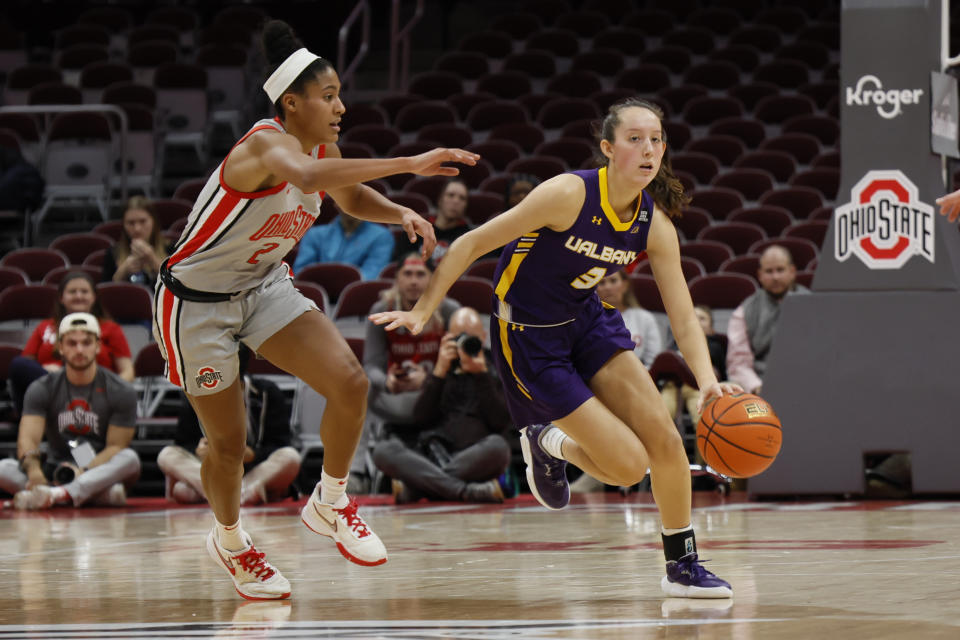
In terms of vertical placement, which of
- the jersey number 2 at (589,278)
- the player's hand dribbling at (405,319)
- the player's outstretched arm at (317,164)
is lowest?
the player's hand dribbling at (405,319)

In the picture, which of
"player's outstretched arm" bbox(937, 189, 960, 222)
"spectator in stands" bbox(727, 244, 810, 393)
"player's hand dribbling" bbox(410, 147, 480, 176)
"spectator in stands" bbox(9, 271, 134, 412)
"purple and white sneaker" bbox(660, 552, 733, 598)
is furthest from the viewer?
"spectator in stands" bbox(9, 271, 134, 412)

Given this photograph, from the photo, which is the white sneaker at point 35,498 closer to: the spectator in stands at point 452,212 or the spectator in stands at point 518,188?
the spectator in stands at point 452,212

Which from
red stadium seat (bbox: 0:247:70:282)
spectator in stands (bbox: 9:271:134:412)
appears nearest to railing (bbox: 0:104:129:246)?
red stadium seat (bbox: 0:247:70:282)

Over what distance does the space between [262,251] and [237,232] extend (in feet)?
0.34

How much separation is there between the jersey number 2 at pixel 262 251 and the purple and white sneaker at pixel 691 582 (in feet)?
5.12

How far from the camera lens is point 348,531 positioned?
439 centimetres

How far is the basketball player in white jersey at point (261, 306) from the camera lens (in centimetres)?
412

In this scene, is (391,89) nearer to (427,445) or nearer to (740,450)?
(427,445)

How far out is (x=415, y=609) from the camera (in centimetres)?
379

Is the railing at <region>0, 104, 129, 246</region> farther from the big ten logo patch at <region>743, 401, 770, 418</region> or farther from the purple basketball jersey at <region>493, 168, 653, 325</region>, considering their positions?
the big ten logo patch at <region>743, 401, 770, 418</region>

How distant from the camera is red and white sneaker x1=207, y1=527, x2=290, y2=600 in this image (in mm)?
4148

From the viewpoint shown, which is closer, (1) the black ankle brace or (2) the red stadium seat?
(1) the black ankle brace

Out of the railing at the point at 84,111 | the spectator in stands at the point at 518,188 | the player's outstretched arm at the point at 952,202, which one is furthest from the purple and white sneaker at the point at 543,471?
the railing at the point at 84,111

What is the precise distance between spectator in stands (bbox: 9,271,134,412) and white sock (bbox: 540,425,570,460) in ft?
15.2
